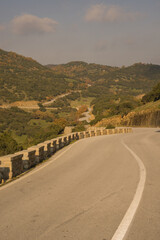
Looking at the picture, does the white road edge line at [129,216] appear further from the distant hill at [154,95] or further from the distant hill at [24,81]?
the distant hill at [24,81]

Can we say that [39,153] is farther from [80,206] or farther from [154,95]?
[154,95]

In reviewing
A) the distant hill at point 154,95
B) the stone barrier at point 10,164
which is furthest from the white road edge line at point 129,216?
the distant hill at point 154,95

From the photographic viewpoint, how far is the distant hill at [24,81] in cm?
13625

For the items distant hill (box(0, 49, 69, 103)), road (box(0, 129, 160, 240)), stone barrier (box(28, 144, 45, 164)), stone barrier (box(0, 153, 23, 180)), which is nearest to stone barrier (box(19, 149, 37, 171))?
stone barrier (box(28, 144, 45, 164))

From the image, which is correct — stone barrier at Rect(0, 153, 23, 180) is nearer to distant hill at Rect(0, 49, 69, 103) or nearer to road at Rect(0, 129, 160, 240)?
road at Rect(0, 129, 160, 240)

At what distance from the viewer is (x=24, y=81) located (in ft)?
512

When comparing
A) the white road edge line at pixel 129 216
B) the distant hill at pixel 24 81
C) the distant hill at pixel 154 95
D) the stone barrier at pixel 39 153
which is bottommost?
the stone barrier at pixel 39 153

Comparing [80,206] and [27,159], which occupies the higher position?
[80,206]

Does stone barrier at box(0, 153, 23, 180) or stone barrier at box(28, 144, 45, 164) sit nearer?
stone barrier at box(0, 153, 23, 180)

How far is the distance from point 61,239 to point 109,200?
189cm

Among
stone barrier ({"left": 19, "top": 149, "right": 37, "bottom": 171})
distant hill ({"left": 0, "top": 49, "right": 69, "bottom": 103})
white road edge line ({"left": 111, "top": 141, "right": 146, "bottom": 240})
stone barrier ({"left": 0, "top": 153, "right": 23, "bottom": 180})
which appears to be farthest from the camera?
distant hill ({"left": 0, "top": 49, "right": 69, "bottom": 103})

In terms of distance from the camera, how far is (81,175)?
7969mm

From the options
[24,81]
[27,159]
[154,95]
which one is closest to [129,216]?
[27,159]

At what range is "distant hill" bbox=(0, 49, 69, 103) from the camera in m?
136
